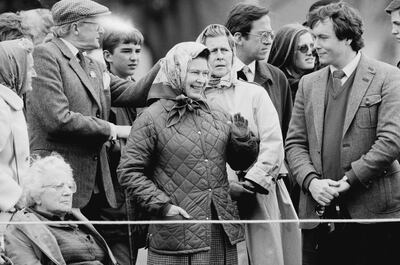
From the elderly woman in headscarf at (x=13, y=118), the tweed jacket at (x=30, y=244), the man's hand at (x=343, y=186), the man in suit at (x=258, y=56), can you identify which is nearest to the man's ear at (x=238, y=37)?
the man in suit at (x=258, y=56)

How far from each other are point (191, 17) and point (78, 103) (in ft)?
6.03

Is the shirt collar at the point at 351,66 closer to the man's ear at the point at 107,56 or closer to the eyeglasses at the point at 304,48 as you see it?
the eyeglasses at the point at 304,48

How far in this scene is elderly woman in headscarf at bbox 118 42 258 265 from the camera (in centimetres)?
667

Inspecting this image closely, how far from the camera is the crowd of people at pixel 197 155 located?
6.67m

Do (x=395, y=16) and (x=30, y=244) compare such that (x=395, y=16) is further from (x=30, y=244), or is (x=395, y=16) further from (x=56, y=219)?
(x=30, y=244)

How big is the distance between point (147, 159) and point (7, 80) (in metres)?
0.94

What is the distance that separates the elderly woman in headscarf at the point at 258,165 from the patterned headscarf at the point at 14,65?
4.31 ft

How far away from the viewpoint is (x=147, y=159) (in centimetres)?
676

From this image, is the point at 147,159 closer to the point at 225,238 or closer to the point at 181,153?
the point at 181,153

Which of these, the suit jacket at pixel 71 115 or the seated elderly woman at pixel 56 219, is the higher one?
the suit jacket at pixel 71 115

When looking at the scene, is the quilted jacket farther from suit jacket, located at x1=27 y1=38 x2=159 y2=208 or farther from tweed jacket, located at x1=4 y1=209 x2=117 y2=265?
tweed jacket, located at x1=4 y1=209 x2=117 y2=265

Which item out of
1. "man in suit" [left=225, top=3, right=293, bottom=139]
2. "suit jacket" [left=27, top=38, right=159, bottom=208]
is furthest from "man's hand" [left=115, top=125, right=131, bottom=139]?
"man in suit" [left=225, top=3, right=293, bottom=139]

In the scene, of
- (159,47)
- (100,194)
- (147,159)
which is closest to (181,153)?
(147,159)

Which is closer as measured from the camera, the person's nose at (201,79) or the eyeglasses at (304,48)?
the person's nose at (201,79)
